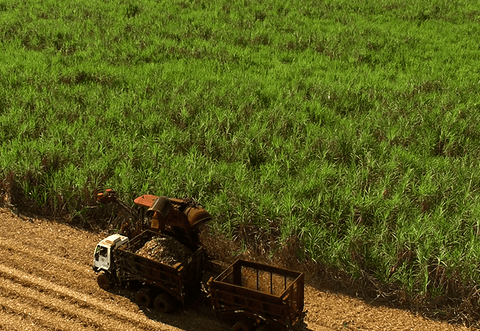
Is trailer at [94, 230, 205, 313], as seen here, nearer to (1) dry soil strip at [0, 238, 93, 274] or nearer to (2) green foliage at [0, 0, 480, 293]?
(1) dry soil strip at [0, 238, 93, 274]

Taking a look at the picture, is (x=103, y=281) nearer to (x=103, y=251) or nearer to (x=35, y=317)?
(x=103, y=251)

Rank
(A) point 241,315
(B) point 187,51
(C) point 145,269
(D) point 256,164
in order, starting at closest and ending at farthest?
1. (A) point 241,315
2. (C) point 145,269
3. (D) point 256,164
4. (B) point 187,51

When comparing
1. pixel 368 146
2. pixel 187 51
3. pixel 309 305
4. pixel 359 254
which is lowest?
pixel 309 305

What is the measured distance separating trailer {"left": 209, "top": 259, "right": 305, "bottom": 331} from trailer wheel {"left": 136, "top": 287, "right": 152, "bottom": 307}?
2.69 feet

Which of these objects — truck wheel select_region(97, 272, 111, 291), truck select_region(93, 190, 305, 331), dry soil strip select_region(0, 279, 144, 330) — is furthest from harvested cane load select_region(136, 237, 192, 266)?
dry soil strip select_region(0, 279, 144, 330)

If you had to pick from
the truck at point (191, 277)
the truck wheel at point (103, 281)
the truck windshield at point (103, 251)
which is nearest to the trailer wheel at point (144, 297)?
the truck at point (191, 277)

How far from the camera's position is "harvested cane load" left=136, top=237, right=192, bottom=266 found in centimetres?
531

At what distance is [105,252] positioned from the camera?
5.69 meters

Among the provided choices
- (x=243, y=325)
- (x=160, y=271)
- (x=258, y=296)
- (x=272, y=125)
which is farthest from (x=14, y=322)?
(x=272, y=125)

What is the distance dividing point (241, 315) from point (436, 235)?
8.86ft

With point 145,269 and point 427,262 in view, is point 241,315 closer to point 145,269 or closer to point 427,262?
point 145,269

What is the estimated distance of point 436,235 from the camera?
5859mm

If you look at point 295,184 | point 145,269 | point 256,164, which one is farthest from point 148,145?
point 145,269

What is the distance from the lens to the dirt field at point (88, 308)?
16.8 feet
